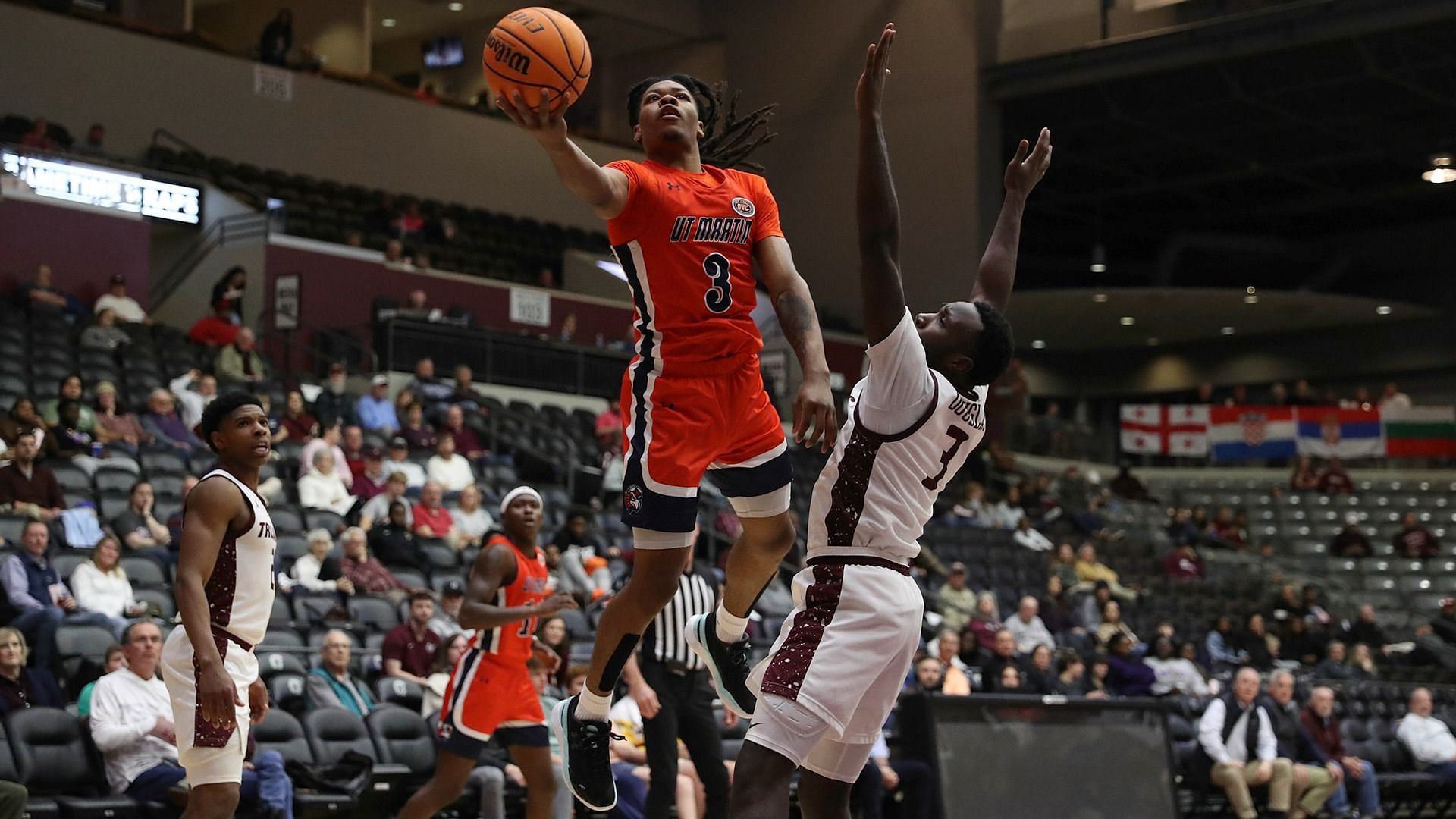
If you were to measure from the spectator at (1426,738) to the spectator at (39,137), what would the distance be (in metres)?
15.6

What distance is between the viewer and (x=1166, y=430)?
88.6 feet

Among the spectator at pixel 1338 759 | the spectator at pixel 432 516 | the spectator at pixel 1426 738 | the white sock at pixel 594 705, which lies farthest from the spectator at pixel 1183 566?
the white sock at pixel 594 705

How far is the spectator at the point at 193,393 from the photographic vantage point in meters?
14.1

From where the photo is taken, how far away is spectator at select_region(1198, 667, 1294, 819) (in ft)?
41.4

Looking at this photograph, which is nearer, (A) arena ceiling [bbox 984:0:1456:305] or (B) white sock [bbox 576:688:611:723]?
(B) white sock [bbox 576:688:611:723]

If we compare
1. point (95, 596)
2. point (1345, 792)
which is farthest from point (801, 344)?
point (1345, 792)

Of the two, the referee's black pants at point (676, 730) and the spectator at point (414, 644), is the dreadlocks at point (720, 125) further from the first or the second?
the spectator at point (414, 644)

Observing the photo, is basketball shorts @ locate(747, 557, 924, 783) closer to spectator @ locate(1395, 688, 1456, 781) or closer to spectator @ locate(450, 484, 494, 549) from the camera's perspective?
spectator @ locate(450, 484, 494, 549)

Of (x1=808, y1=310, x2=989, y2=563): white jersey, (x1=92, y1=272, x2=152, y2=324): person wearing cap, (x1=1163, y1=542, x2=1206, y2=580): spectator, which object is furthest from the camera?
(x1=1163, y1=542, x2=1206, y2=580): spectator

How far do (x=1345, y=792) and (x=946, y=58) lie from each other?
1321 centimetres

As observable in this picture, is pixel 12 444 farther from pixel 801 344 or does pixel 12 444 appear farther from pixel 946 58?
pixel 946 58

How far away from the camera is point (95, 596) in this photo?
32.2 feet

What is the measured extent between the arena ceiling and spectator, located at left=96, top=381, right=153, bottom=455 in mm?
14127

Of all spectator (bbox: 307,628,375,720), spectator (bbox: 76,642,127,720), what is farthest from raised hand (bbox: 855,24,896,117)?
spectator (bbox: 307,628,375,720)
